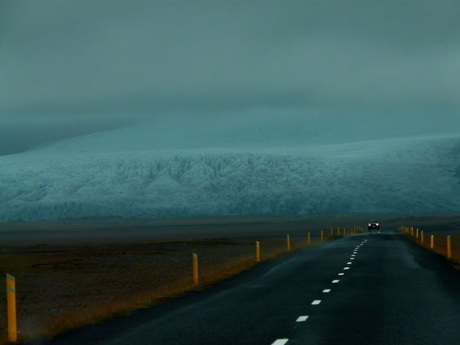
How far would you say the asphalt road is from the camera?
13672 millimetres

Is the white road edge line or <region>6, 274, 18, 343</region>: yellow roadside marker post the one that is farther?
<region>6, 274, 18, 343</region>: yellow roadside marker post

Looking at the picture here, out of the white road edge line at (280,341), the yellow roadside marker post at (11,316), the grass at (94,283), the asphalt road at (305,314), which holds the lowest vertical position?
the grass at (94,283)

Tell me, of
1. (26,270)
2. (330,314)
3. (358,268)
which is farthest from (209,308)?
(26,270)

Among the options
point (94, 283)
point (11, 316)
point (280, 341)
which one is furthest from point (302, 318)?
point (94, 283)

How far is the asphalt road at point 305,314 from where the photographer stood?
13672mm

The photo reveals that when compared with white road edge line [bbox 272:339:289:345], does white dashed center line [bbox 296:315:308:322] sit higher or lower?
lower

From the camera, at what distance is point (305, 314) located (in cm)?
1698

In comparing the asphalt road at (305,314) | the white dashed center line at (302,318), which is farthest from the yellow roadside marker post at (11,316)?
the white dashed center line at (302,318)

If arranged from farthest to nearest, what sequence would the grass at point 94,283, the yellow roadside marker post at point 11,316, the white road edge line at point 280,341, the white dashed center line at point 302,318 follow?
the grass at point 94,283 → the white dashed center line at point 302,318 → the yellow roadside marker post at point 11,316 → the white road edge line at point 280,341

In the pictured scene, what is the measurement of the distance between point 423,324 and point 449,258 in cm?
2433

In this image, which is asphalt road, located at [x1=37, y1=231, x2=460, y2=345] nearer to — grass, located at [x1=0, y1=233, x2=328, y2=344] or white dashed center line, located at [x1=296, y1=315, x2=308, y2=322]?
white dashed center line, located at [x1=296, y1=315, x2=308, y2=322]

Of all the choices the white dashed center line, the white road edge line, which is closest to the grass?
the white dashed center line

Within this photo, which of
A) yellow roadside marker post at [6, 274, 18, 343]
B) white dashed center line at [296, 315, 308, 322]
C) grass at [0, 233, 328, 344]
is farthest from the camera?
grass at [0, 233, 328, 344]

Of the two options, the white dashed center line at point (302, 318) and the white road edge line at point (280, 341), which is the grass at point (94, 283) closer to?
the white dashed center line at point (302, 318)
